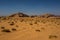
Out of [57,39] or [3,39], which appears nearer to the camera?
[3,39]

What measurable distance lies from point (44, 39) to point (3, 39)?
292 cm

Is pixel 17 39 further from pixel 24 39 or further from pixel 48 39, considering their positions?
pixel 48 39

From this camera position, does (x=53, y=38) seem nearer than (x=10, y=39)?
No

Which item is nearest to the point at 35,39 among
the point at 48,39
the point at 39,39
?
the point at 39,39

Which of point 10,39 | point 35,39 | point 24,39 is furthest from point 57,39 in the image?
point 10,39

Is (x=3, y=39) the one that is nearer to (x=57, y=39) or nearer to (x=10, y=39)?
(x=10, y=39)

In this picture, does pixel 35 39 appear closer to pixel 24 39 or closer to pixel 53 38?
pixel 24 39

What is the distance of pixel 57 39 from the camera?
9062mm

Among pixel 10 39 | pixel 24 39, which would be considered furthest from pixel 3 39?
pixel 24 39

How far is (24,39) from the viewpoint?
869cm

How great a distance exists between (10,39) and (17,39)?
1.59 feet

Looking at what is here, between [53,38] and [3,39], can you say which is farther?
[53,38]

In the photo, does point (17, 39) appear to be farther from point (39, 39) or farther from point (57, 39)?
point (57, 39)

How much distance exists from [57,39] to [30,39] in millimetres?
2014
